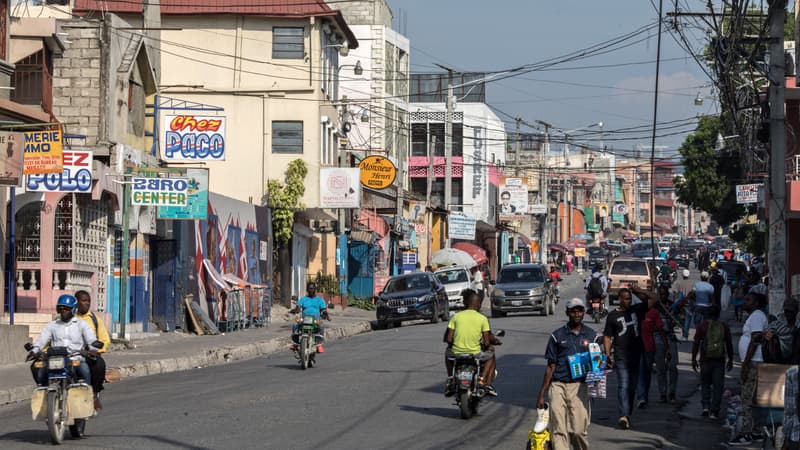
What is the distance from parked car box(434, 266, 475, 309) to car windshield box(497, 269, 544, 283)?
3.79 meters

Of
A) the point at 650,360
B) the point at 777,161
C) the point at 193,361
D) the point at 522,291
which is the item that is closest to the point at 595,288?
the point at 522,291

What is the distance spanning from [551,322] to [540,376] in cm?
1761

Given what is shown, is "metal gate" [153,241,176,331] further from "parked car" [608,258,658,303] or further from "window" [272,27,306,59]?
"parked car" [608,258,658,303]

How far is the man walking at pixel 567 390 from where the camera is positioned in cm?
1261

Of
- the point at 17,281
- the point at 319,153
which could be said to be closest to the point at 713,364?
the point at 17,281

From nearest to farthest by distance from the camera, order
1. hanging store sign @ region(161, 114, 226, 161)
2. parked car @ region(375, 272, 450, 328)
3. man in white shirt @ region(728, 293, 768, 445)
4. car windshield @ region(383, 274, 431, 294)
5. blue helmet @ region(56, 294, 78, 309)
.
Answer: blue helmet @ region(56, 294, 78, 309) < man in white shirt @ region(728, 293, 768, 445) < hanging store sign @ region(161, 114, 226, 161) < parked car @ region(375, 272, 450, 328) < car windshield @ region(383, 274, 431, 294)

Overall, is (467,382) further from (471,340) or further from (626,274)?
(626,274)

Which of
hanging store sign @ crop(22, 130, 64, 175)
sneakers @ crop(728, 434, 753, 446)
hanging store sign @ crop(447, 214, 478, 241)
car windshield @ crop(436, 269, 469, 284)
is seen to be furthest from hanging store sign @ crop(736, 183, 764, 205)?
hanging store sign @ crop(447, 214, 478, 241)

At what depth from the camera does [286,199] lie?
48.1m

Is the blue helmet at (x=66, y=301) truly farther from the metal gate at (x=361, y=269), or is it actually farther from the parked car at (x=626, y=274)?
the metal gate at (x=361, y=269)

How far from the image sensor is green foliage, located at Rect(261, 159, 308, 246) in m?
48.0

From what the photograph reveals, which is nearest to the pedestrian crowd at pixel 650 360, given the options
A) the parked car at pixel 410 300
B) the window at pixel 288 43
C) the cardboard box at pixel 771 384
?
the cardboard box at pixel 771 384

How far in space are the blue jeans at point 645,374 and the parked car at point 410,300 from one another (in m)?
22.3

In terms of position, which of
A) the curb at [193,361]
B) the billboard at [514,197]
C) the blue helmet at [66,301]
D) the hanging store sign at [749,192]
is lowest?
the curb at [193,361]
